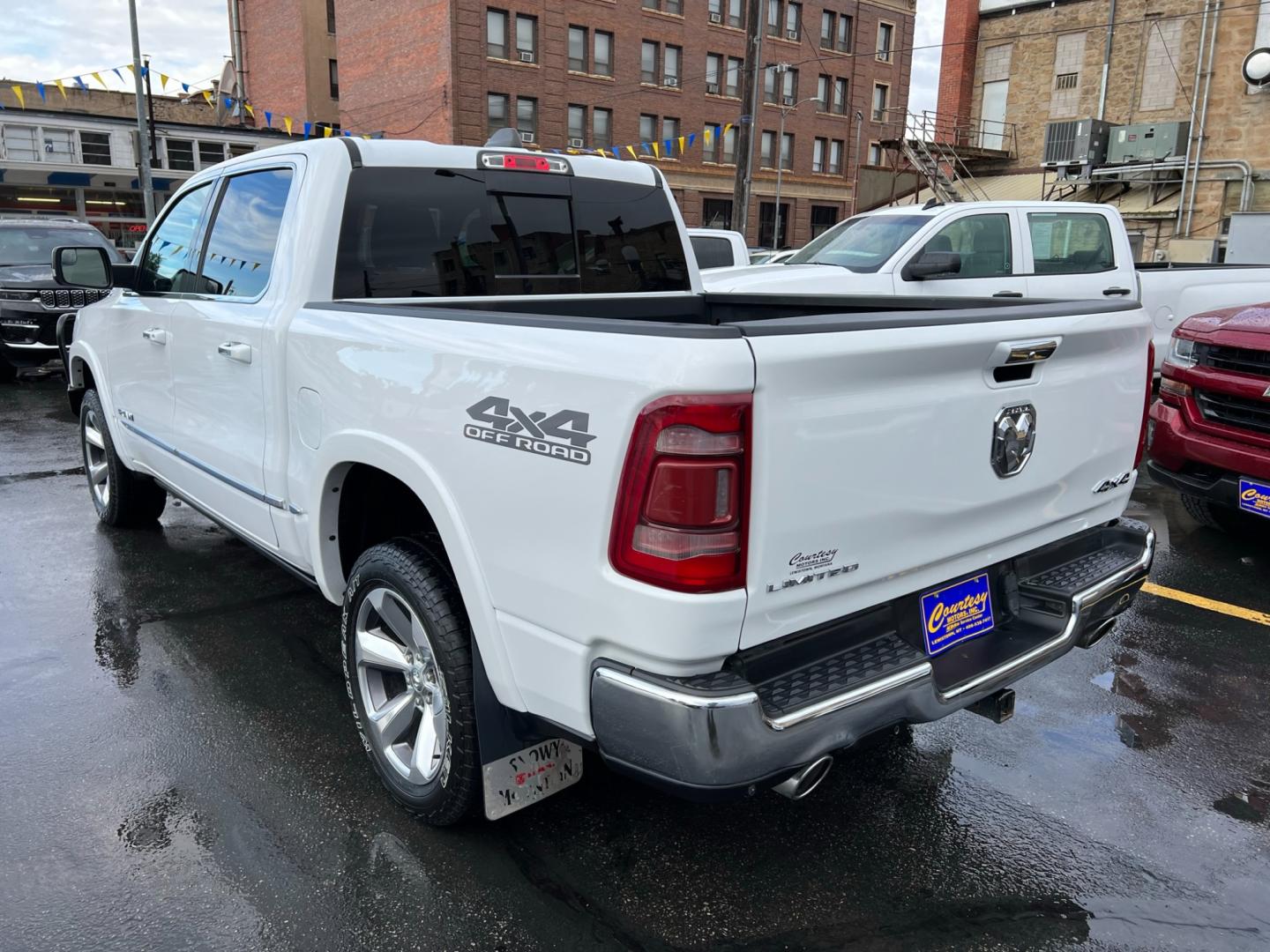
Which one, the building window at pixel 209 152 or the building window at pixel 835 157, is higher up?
the building window at pixel 835 157

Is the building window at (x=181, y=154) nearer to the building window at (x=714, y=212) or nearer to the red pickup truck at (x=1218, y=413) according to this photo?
the building window at (x=714, y=212)

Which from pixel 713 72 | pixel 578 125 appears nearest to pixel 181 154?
pixel 578 125

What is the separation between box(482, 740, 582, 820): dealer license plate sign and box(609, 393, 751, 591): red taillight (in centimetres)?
82

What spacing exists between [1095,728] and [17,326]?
12541mm

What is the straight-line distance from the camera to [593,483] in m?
2.10

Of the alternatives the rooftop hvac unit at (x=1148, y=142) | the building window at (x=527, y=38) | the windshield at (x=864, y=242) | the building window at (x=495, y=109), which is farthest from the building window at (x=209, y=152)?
the windshield at (x=864, y=242)

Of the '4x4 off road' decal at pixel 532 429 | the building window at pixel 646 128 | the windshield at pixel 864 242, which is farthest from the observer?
the building window at pixel 646 128

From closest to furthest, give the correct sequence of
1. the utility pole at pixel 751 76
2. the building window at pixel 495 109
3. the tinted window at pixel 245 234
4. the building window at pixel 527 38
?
1. the tinted window at pixel 245 234
2. the utility pole at pixel 751 76
3. the building window at pixel 495 109
4. the building window at pixel 527 38

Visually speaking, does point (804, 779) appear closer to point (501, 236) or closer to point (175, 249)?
point (501, 236)

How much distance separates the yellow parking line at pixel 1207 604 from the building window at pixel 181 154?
44516 mm

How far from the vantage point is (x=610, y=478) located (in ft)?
6.78

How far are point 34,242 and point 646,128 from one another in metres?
34.8

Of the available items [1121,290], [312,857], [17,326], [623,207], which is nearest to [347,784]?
[312,857]

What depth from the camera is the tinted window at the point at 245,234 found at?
143 inches
